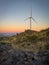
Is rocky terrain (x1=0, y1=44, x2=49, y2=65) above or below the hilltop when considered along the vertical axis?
below

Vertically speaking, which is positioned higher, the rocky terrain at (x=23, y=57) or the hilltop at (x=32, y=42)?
the hilltop at (x=32, y=42)

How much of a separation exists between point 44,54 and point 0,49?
358cm

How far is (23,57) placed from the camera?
1202cm

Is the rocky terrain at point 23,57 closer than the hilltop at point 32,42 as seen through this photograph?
Yes

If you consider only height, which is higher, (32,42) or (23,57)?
(32,42)

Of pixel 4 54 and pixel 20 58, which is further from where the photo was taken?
pixel 4 54

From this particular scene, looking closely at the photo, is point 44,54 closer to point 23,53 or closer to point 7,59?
point 23,53

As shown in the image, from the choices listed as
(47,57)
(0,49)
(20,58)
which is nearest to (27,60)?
(20,58)

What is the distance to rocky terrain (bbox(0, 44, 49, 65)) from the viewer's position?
11570 millimetres

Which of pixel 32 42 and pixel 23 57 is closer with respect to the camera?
pixel 23 57

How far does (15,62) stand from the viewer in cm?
1157

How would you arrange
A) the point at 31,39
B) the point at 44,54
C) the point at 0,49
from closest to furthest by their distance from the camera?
the point at 44,54 < the point at 0,49 < the point at 31,39

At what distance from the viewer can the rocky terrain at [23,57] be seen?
1157cm

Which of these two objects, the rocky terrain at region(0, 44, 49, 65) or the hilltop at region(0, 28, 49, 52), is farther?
the hilltop at region(0, 28, 49, 52)
